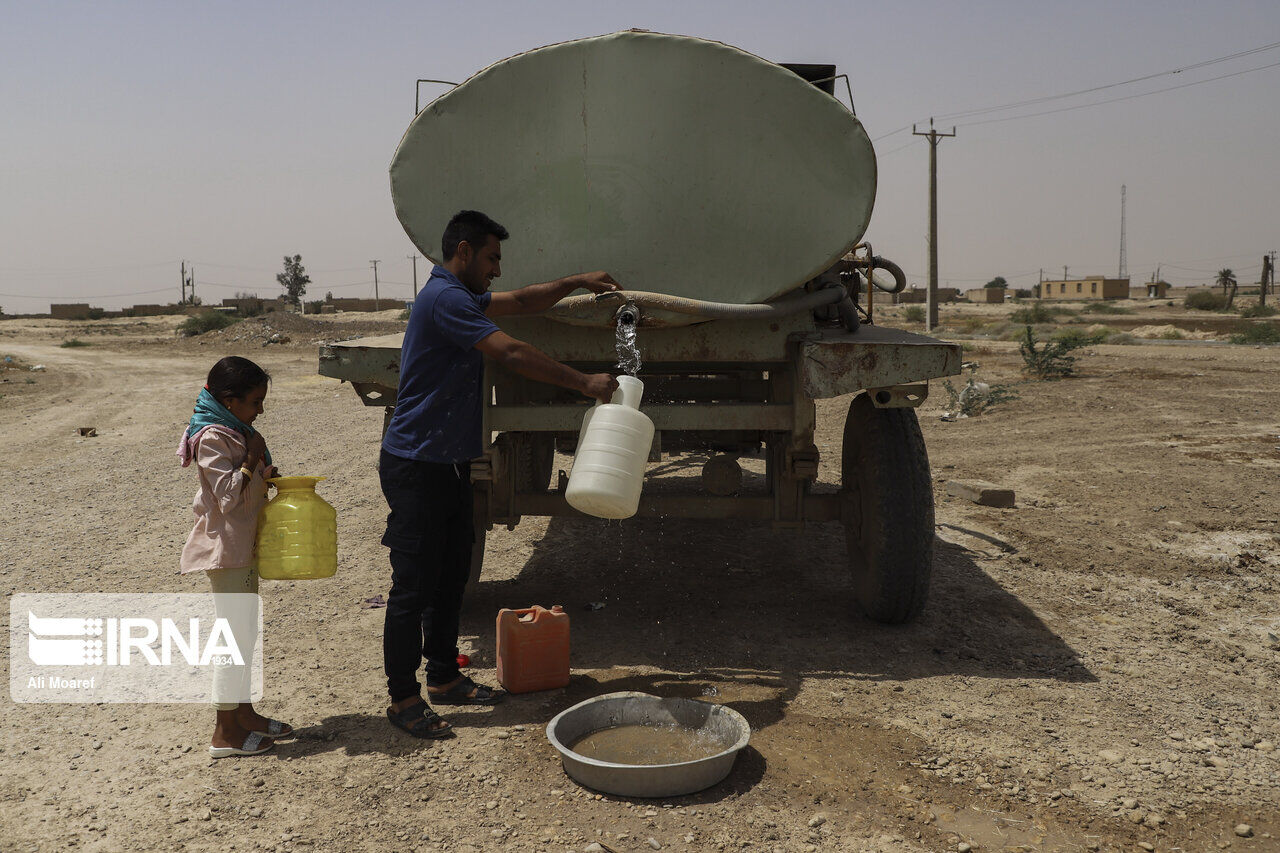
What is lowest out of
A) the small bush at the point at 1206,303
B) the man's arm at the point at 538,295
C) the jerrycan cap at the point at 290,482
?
the jerrycan cap at the point at 290,482

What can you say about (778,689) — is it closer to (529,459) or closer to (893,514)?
(893,514)

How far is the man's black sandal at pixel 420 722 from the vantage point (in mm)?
3164

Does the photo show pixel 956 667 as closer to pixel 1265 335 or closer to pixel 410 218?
pixel 410 218

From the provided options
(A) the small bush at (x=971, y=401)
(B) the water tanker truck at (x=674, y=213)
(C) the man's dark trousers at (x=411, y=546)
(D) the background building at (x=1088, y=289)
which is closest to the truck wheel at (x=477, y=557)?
(B) the water tanker truck at (x=674, y=213)

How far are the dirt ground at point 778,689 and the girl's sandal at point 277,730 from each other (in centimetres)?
7

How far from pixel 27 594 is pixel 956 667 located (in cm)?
446

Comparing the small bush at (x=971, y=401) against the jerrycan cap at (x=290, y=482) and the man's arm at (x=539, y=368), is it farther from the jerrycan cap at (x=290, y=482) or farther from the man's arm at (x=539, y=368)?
the jerrycan cap at (x=290, y=482)

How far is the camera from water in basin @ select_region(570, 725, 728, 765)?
3.02 metres

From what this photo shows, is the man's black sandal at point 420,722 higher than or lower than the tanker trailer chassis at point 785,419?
lower

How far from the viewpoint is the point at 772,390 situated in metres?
4.29

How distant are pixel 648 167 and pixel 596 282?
1.65ft

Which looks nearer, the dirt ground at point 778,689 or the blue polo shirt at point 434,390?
the dirt ground at point 778,689

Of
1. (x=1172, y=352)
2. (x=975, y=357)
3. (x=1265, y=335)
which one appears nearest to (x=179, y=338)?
(x=975, y=357)

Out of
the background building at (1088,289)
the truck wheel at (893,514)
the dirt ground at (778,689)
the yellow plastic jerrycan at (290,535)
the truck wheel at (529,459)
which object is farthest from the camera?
the background building at (1088,289)
